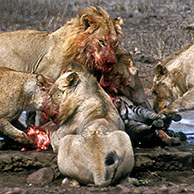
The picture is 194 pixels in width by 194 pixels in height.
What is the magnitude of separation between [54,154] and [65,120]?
37 cm

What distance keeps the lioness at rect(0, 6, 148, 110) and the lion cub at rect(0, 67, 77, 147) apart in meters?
0.61

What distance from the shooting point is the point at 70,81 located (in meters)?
6.00

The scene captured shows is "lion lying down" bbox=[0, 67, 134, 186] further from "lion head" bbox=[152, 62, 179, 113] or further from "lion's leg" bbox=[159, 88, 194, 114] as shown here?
"lion head" bbox=[152, 62, 179, 113]

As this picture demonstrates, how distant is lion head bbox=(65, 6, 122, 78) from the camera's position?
22.7 ft

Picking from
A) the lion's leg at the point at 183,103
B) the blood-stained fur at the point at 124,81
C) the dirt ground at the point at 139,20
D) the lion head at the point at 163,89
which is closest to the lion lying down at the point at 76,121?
the blood-stained fur at the point at 124,81

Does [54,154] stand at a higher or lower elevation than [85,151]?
lower

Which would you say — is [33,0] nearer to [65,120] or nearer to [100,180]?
[65,120]

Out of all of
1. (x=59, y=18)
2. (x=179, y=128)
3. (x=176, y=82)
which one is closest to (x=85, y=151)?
(x=176, y=82)

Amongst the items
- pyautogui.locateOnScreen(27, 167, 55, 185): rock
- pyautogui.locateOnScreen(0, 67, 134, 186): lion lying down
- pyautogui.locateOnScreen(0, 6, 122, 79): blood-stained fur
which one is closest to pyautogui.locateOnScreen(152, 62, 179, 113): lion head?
pyautogui.locateOnScreen(0, 6, 122, 79): blood-stained fur

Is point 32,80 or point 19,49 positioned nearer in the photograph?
point 32,80

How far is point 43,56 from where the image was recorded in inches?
291

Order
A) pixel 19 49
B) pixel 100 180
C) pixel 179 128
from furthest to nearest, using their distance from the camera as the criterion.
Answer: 1. pixel 179 128
2. pixel 19 49
3. pixel 100 180

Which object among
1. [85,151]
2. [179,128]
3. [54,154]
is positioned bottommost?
[179,128]

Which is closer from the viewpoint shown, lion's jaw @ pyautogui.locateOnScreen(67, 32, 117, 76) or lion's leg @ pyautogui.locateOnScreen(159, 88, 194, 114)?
lion's jaw @ pyautogui.locateOnScreen(67, 32, 117, 76)
